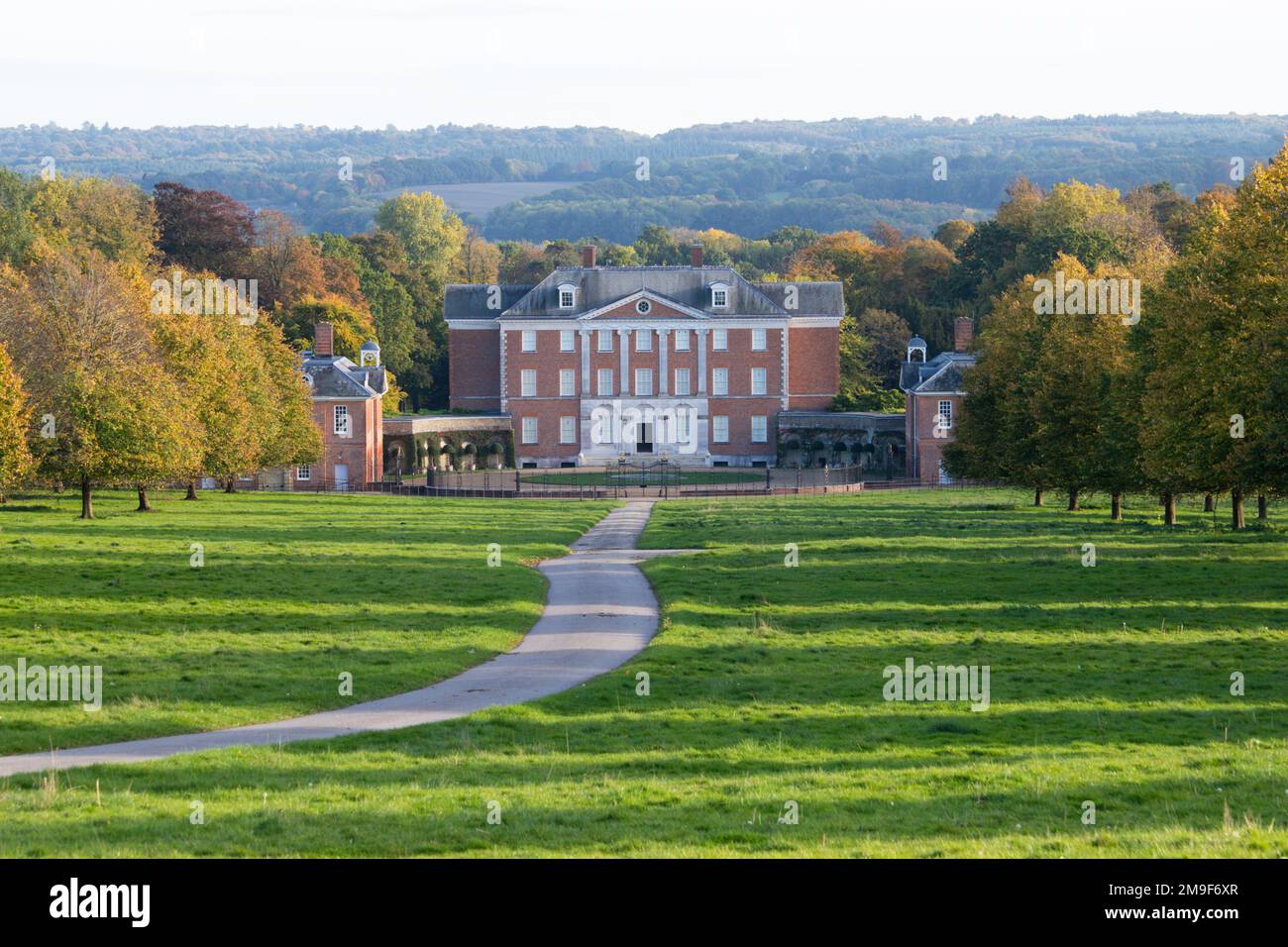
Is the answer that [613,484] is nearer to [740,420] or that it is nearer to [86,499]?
[740,420]

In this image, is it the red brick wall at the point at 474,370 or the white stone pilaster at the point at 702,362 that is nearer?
the white stone pilaster at the point at 702,362

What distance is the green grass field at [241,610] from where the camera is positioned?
2161 cm

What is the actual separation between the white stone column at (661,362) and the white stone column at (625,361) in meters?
1.89

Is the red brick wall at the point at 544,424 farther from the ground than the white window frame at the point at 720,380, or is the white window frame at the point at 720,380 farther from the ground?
the white window frame at the point at 720,380

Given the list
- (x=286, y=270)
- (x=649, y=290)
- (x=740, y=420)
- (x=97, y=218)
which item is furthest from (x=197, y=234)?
(x=740, y=420)

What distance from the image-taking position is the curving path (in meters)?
18.6

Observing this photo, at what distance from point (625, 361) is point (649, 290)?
4829 mm

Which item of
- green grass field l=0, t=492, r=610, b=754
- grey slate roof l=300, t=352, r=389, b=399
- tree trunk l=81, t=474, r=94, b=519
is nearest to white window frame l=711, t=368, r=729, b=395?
grey slate roof l=300, t=352, r=389, b=399

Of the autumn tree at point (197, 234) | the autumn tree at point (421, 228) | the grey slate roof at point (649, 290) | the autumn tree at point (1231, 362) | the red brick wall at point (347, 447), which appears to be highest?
the autumn tree at point (421, 228)

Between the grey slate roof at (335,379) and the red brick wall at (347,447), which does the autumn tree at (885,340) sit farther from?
the red brick wall at (347,447)

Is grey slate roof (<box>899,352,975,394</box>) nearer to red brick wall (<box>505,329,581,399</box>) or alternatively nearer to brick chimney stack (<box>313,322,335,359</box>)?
red brick wall (<box>505,329,581,399</box>)

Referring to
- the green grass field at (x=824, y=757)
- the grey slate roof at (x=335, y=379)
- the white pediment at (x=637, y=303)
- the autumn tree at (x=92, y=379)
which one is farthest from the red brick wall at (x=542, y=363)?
the green grass field at (x=824, y=757)

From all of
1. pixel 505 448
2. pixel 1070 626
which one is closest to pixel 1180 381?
pixel 1070 626

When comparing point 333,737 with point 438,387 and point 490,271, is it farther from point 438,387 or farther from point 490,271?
point 490,271
